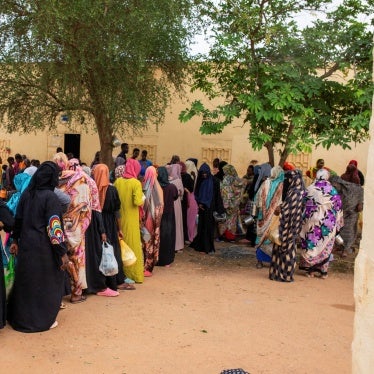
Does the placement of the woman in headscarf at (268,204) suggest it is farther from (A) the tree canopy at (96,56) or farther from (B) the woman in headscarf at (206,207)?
(A) the tree canopy at (96,56)

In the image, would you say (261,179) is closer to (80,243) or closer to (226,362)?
(80,243)

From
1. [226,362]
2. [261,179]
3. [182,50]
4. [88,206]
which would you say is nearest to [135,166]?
[88,206]

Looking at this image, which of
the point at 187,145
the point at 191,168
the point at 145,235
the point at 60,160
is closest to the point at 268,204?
the point at 145,235

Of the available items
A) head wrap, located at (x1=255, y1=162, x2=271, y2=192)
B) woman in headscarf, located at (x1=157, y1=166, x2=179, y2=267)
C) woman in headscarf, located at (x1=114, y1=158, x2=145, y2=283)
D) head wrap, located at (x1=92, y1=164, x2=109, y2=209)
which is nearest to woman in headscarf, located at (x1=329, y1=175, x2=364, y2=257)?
head wrap, located at (x1=255, y1=162, x2=271, y2=192)

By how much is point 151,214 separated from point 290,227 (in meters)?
1.88

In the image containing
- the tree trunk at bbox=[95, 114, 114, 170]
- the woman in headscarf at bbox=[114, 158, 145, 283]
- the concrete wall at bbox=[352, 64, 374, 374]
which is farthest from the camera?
the tree trunk at bbox=[95, 114, 114, 170]

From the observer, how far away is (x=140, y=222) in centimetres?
715

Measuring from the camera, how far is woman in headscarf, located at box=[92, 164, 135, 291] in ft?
19.8

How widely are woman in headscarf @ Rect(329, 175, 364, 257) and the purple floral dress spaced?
1.71 m

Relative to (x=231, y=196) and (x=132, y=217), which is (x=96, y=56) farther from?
(x=132, y=217)

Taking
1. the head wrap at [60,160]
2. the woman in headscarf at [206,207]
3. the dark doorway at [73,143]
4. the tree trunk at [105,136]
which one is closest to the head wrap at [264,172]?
the woman in headscarf at [206,207]

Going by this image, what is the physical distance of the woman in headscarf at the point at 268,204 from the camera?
7.87m

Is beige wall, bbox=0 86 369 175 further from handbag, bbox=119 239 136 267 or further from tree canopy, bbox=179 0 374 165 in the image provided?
handbag, bbox=119 239 136 267

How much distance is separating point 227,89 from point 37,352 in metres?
5.17
